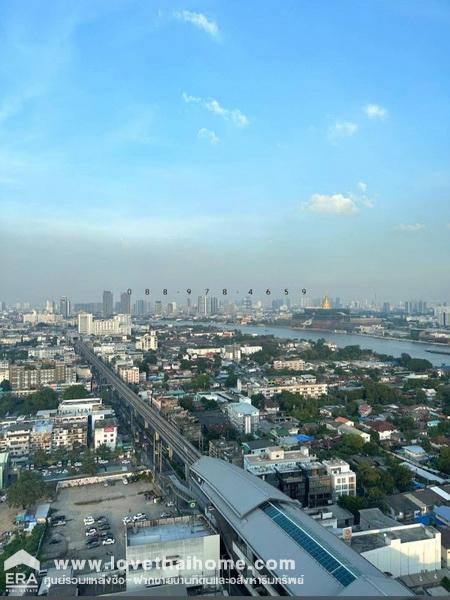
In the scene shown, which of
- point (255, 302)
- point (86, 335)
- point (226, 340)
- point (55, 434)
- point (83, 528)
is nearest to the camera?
point (83, 528)

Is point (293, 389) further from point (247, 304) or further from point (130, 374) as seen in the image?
point (247, 304)

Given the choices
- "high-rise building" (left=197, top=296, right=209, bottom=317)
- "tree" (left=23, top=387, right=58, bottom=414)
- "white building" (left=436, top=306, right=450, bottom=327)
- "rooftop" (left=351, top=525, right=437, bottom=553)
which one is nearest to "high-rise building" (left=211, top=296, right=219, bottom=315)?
"high-rise building" (left=197, top=296, right=209, bottom=317)

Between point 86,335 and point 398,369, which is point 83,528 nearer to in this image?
point 398,369

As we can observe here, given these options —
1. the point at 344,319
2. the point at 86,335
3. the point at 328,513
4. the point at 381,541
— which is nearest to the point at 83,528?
the point at 328,513

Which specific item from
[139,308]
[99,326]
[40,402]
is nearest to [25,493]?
[40,402]

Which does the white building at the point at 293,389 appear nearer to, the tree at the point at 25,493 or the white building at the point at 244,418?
the white building at the point at 244,418

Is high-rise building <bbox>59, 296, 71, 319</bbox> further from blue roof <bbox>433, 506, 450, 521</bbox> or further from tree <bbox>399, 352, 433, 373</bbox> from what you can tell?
blue roof <bbox>433, 506, 450, 521</bbox>

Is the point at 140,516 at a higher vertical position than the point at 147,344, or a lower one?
lower
